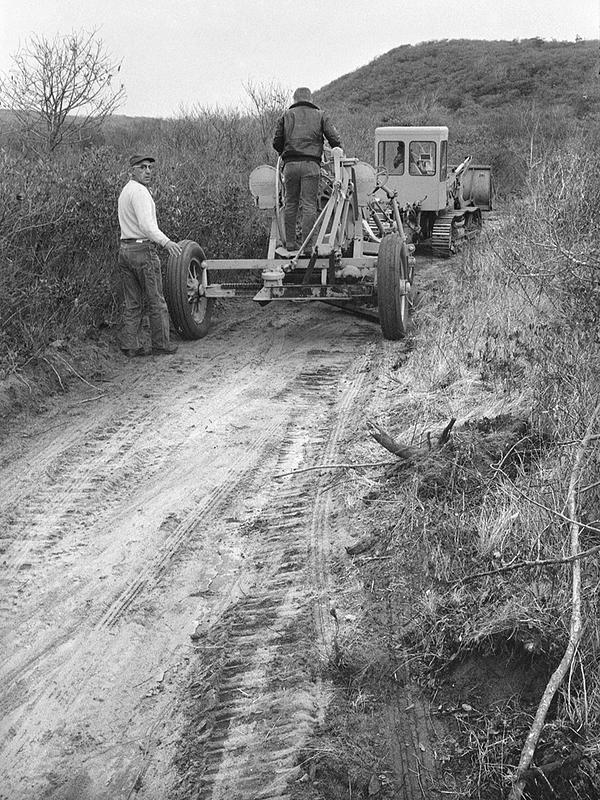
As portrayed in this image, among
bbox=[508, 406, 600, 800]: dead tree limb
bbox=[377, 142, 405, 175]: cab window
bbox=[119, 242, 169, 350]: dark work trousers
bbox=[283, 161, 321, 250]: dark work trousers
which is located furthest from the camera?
bbox=[377, 142, 405, 175]: cab window

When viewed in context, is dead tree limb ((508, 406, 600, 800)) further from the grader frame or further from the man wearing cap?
the man wearing cap

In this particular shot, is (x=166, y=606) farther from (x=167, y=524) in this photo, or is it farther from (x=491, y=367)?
(x=491, y=367)

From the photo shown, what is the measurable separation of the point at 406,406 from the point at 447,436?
4.51 ft

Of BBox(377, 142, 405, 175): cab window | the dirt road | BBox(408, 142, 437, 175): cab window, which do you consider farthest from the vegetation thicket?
BBox(408, 142, 437, 175): cab window

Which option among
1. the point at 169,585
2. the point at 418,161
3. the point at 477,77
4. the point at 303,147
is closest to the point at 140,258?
the point at 303,147

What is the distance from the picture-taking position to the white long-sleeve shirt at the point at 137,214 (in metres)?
7.71

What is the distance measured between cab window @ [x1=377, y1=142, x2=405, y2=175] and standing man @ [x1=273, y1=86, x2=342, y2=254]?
6342 mm

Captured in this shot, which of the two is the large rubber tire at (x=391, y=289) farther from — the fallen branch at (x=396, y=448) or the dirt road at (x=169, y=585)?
the fallen branch at (x=396, y=448)

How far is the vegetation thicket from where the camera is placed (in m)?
3.27

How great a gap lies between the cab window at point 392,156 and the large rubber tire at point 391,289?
6.80 metres

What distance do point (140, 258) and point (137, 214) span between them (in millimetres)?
407

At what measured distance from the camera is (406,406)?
6430 mm

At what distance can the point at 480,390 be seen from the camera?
6289mm

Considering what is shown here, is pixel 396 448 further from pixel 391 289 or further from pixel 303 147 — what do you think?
pixel 303 147
